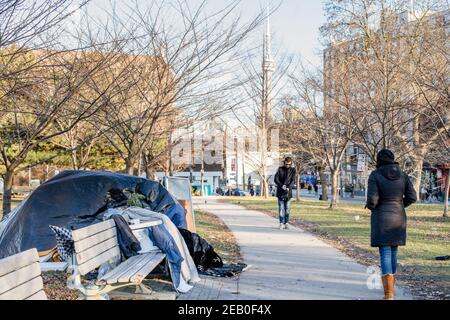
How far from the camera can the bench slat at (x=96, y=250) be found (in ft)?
19.5

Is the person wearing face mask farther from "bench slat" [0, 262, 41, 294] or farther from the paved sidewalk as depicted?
"bench slat" [0, 262, 41, 294]

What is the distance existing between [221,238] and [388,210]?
6.97m

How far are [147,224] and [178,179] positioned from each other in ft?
22.0

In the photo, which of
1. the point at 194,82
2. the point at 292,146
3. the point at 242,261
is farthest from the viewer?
the point at 292,146

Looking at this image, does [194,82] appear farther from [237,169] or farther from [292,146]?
[237,169]

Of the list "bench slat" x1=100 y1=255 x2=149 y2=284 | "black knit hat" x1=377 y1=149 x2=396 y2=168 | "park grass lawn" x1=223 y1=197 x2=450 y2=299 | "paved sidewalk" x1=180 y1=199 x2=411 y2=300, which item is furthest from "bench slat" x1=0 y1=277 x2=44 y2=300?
"park grass lawn" x1=223 y1=197 x2=450 y2=299

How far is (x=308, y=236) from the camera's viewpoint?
14070mm

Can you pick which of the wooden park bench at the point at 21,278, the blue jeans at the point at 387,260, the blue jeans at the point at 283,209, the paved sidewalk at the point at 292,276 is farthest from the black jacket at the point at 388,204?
the blue jeans at the point at 283,209

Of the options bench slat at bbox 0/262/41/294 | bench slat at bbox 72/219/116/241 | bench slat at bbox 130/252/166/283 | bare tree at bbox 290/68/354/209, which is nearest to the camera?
bench slat at bbox 0/262/41/294

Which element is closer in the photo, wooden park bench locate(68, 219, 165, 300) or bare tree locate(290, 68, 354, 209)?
wooden park bench locate(68, 219, 165, 300)

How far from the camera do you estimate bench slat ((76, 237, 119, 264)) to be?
5.94 metres

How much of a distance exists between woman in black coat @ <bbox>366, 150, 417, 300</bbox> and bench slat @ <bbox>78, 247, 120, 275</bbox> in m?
3.10
